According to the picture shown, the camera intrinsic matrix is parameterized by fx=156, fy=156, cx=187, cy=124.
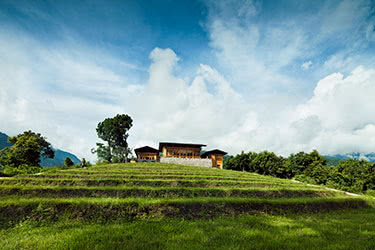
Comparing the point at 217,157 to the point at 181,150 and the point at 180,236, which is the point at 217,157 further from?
the point at 180,236

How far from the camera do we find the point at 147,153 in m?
43.7

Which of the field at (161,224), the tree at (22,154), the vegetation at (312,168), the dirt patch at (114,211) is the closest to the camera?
the field at (161,224)

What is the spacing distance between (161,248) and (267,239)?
322 centimetres

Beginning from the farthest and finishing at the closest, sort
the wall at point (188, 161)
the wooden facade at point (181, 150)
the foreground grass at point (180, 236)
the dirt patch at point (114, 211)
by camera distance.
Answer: the wooden facade at point (181, 150) → the wall at point (188, 161) → the dirt patch at point (114, 211) → the foreground grass at point (180, 236)

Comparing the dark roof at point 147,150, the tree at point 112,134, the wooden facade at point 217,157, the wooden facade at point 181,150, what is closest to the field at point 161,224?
the wooden facade at point 181,150

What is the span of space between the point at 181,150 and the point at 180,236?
36.5m

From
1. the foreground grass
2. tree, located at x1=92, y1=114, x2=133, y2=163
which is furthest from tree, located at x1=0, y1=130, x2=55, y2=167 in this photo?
the foreground grass

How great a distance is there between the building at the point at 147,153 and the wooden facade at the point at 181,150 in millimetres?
3889

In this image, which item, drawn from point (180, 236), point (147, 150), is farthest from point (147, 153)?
point (180, 236)

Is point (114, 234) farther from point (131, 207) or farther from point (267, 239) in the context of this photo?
point (267, 239)

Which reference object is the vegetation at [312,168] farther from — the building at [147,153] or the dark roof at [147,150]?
the dark roof at [147,150]

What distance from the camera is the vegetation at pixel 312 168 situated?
1041 inches

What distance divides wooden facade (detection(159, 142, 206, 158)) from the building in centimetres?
389

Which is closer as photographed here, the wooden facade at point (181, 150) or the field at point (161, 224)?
the field at point (161, 224)
